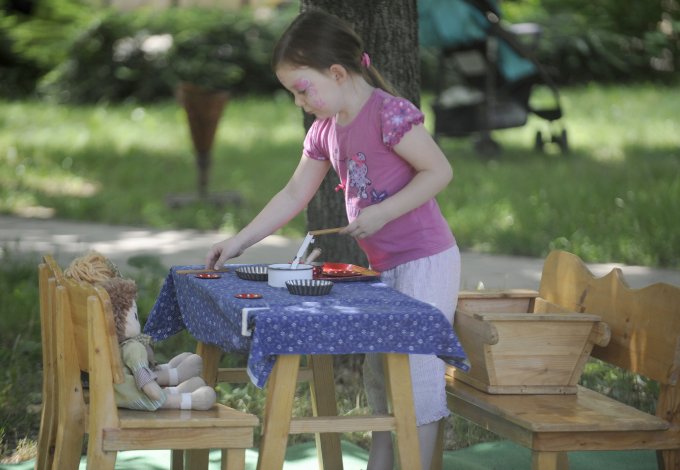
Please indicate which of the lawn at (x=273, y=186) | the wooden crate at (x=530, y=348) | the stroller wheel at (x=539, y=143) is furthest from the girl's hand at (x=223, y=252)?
the stroller wheel at (x=539, y=143)

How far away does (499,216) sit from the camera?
9.12m

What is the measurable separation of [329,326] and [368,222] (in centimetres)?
45

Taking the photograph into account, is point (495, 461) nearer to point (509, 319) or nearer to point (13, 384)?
point (509, 319)

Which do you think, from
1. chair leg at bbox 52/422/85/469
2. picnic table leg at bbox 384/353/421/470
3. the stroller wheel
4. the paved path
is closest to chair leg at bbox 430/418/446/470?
picnic table leg at bbox 384/353/421/470

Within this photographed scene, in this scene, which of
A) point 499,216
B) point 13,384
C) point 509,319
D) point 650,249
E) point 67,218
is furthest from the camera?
point 67,218

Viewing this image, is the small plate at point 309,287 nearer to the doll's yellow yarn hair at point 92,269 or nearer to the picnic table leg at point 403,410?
the picnic table leg at point 403,410

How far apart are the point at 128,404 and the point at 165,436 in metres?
0.16

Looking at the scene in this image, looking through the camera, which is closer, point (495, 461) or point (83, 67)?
point (495, 461)

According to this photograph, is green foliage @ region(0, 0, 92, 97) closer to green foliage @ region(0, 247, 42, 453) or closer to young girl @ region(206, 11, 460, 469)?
green foliage @ region(0, 247, 42, 453)

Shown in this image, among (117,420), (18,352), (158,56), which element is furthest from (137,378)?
→ (158,56)

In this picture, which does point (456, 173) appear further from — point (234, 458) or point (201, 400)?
point (234, 458)

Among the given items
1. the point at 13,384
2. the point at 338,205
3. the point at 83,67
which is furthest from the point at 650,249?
the point at 83,67

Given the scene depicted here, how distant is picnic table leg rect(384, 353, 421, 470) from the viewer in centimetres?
334

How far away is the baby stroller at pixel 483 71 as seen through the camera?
11977 mm
